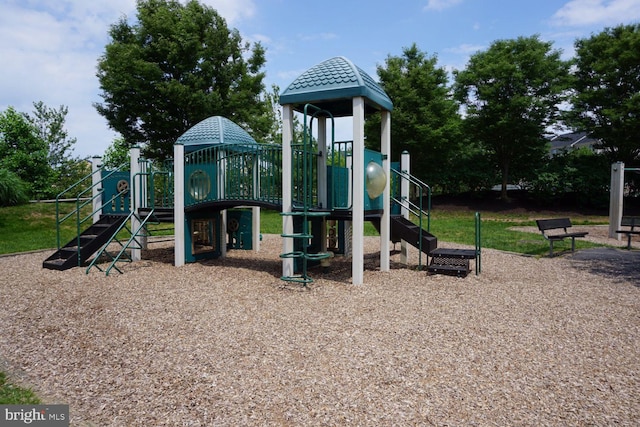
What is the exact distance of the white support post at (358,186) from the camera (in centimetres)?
745

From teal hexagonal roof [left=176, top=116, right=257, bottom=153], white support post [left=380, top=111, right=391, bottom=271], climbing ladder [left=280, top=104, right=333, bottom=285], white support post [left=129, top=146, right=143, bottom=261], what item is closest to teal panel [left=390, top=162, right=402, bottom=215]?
white support post [left=380, top=111, right=391, bottom=271]

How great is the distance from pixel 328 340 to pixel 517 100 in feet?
85.0

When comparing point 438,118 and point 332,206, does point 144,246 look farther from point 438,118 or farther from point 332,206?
point 438,118

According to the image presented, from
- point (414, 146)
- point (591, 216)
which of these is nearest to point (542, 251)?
point (591, 216)

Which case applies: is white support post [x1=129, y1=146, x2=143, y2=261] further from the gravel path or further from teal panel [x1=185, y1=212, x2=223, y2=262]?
the gravel path

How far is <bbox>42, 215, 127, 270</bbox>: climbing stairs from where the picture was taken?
932 cm

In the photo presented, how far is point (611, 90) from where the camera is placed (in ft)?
84.8

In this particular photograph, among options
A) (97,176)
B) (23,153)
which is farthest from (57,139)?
(97,176)

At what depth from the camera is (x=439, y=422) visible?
312cm

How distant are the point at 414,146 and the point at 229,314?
2471 centimetres

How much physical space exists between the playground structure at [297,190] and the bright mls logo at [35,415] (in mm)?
4532

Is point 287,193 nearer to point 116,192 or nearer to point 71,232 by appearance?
point 116,192

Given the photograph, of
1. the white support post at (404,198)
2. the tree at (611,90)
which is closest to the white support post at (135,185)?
the white support post at (404,198)

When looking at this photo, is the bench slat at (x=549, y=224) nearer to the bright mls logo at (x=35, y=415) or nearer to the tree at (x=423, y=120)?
the bright mls logo at (x=35, y=415)
